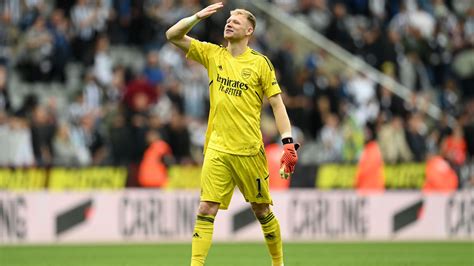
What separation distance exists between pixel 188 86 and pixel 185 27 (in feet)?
43.2

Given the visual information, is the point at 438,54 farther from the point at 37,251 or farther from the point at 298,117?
the point at 37,251

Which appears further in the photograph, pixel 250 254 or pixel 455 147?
pixel 455 147

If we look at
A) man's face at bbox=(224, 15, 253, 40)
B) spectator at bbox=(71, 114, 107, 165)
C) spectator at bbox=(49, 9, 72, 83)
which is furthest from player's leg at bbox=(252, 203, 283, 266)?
spectator at bbox=(49, 9, 72, 83)

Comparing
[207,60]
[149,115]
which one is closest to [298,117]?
[149,115]

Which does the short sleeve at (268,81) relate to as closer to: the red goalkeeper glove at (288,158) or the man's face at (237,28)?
the man's face at (237,28)

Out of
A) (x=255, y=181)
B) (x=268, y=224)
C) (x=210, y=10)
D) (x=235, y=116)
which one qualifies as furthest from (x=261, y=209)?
(x=210, y=10)

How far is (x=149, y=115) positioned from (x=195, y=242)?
12439 mm

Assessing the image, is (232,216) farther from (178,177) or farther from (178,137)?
(178,137)

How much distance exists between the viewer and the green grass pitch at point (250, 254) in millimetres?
15930

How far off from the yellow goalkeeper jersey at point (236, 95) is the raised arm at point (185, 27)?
0.33ft

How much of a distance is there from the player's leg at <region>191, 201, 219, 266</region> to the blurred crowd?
1057 centimetres

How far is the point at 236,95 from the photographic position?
12.2 meters

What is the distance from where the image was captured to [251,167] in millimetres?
12281

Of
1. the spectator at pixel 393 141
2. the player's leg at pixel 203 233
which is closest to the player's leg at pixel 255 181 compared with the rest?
the player's leg at pixel 203 233
